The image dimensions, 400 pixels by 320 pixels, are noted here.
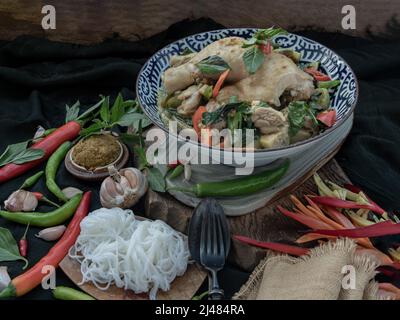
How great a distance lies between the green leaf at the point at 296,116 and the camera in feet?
6.79

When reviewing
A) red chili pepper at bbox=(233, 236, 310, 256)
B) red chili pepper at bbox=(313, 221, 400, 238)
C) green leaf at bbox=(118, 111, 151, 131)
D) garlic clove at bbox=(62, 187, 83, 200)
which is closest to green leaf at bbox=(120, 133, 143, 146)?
green leaf at bbox=(118, 111, 151, 131)

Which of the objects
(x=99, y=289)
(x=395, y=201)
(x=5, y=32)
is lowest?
(x=99, y=289)

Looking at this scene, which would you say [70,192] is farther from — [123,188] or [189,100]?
[189,100]

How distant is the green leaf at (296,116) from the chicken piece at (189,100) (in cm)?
35

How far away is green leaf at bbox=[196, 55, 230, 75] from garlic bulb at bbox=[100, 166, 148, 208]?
0.46m

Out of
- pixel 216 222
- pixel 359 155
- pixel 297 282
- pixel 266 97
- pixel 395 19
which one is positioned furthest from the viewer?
pixel 395 19

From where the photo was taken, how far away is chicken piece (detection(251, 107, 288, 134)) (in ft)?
6.62

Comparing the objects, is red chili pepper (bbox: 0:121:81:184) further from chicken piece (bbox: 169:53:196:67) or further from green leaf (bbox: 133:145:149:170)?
chicken piece (bbox: 169:53:196:67)

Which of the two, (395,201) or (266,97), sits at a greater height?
(266,97)

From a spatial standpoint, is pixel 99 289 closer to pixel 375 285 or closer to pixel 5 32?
pixel 375 285

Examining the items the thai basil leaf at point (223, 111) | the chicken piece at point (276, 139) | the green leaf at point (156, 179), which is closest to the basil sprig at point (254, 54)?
the thai basil leaf at point (223, 111)

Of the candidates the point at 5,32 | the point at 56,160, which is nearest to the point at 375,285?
the point at 56,160

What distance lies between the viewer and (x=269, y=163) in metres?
2.15

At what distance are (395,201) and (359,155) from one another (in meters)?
0.26
